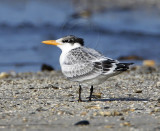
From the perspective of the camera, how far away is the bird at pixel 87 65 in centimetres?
590

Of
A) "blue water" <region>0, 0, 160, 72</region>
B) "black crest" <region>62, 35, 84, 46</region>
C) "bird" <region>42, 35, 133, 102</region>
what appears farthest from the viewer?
"blue water" <region>0, 0, 160, 72</region>

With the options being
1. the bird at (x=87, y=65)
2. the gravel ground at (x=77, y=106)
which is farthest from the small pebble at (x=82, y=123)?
the bird at (x=87, y=65)

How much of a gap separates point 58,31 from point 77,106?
1336 cm

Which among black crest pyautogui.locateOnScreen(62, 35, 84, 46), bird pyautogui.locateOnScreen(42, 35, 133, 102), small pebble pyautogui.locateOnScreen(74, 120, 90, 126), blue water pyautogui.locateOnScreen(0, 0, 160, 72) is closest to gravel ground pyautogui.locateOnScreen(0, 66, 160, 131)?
small pebble pyautogui.locateOnScreen(74, 120, 90, 126)

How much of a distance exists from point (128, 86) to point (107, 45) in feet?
26.2

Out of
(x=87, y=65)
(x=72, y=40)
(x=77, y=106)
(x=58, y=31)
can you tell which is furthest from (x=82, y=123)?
(x=58, y=31)

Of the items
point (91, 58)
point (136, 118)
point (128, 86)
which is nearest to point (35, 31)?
point (128, 86)

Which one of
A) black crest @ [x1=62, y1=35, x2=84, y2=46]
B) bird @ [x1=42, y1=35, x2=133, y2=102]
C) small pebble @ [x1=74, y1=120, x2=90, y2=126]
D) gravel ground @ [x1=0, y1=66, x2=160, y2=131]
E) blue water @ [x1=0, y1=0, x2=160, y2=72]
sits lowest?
small pebble @ [x1=74, y1=120, x2=90, y2=126]

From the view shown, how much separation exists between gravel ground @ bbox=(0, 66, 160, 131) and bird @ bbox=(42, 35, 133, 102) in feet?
1.13

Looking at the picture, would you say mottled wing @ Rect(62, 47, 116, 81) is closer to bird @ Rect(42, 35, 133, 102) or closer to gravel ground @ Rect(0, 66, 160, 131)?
bird @ Rect(42, 35, 133, 102)

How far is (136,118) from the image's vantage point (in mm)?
5102

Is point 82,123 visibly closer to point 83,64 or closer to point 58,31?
point 83,64

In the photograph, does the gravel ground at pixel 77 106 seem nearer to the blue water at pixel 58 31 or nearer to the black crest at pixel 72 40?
the black crest at pixel 72 40

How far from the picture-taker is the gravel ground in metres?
4.77
